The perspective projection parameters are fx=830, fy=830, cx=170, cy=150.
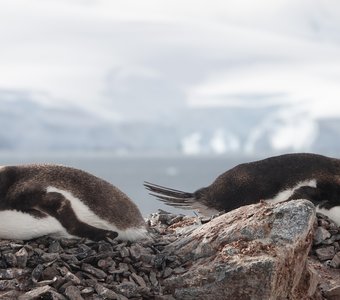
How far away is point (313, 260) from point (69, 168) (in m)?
3.33

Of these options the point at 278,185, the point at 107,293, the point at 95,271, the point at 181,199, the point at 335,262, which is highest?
the point at 278,185

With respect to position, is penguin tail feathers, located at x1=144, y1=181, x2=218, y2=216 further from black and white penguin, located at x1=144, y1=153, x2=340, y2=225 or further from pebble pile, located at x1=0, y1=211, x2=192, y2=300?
pebble pile, located at x1=0, y1=211, x2=192, y2=300

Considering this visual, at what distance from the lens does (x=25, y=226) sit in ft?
31.8

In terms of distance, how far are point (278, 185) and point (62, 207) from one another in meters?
3.34

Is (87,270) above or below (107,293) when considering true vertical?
above

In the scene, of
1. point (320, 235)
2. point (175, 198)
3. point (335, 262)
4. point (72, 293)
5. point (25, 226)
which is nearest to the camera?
point (72, 293)

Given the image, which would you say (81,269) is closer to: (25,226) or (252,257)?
Result: (25,226)

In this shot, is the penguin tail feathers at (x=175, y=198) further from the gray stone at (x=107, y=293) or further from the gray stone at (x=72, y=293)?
the gray stone at (x=72, y=293)

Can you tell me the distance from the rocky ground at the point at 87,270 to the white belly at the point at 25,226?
0.10m

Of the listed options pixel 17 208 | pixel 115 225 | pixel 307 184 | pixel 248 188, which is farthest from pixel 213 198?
pixel 17 208

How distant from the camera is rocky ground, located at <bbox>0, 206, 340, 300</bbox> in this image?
29.0 feet

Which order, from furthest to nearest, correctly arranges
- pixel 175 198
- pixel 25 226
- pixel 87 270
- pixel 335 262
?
pixel 175 198 → pixel 335 262 → pixel 25 226 → pixel 87 270

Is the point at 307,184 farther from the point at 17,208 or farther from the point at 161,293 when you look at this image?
the point at 17,208

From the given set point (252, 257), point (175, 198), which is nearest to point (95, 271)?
point (252, 257)
